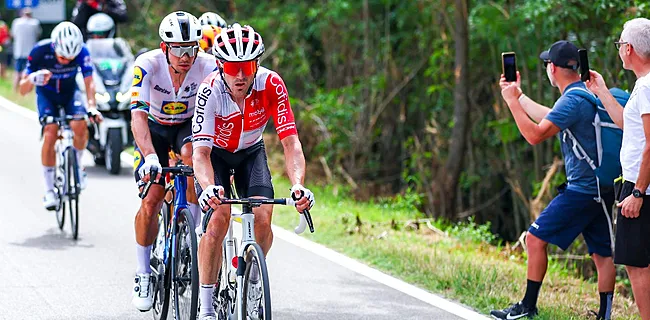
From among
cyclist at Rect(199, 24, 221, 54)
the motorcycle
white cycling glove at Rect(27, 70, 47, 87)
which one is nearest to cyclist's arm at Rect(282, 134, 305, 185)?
cyclist at Rect(199, 24, 221, 54)

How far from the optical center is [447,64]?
675 inches

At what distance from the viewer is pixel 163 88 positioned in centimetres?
775

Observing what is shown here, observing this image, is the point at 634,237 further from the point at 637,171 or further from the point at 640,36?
the point at 640,36

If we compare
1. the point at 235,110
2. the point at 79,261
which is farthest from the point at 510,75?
the point at 79,261

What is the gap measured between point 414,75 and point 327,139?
1945 mm

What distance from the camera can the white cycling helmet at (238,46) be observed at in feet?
20.4

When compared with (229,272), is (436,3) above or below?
above

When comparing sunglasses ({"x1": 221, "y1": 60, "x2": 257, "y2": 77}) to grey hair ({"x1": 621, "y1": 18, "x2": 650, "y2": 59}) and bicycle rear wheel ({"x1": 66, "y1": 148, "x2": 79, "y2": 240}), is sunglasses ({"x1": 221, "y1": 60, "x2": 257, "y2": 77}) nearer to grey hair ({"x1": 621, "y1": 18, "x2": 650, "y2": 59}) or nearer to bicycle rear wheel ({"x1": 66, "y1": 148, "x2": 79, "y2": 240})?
grey hair ({"x1": 621, "y1": 18, "x2": 650, "y2": 59})

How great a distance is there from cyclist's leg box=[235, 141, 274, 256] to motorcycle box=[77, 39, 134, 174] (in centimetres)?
801

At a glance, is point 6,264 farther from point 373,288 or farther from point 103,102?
point 103,102

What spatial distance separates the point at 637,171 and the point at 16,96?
1884cm

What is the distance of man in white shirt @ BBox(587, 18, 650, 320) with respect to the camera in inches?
259

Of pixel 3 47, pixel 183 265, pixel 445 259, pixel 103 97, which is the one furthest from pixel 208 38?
pixel 3 47

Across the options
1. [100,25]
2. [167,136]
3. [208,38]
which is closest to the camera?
[167,136]
